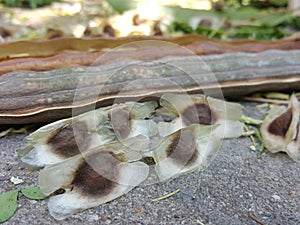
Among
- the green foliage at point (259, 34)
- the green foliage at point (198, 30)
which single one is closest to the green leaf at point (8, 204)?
the green foliage at point (198, 30)

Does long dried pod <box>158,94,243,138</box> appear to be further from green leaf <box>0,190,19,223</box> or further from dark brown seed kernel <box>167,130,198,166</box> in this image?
green leaf <box>0,190,19,223</box>

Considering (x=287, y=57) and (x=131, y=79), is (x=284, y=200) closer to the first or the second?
(x=131, y=79)

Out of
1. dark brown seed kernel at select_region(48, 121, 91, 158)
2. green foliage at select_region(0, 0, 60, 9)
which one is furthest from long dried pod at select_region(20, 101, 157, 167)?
green foliage at select_region(0, 0, 60, 9)

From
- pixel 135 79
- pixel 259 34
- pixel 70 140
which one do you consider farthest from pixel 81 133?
pixel 259 34

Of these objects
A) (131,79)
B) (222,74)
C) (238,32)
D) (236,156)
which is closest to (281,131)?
(236,156)

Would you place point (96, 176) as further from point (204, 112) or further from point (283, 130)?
point (283, 130)

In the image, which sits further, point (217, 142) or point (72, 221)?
point (217, 142)
